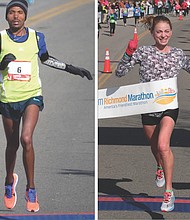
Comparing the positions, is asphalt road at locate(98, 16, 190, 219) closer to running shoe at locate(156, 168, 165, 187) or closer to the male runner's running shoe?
running shoe at locate(156, 168, 165, 187)

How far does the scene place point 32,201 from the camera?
4613mm

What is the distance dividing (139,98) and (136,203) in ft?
4.82

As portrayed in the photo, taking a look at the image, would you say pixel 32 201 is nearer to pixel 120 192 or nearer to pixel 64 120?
pixel 64 120

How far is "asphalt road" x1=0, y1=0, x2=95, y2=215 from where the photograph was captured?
15.0ft

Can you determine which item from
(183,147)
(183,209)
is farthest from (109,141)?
(183,209)

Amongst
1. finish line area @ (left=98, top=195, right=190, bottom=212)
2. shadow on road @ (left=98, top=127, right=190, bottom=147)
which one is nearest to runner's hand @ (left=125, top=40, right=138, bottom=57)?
finish line area @ (left=98, top=195, right=190, bottom=212)

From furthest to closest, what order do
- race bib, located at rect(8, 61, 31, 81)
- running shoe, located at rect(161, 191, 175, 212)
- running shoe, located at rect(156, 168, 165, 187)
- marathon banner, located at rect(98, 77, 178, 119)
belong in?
running shoe, located at rect(156, 168, 165, 187) < running shoe, located at rect(161, 191, 175, 212) < marathon banner, located at rect(98, 77, 178, 119) < race bib, located at rect(8, 61, 31, 81)

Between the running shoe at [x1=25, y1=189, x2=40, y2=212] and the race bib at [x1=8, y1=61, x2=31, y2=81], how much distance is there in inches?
27.0

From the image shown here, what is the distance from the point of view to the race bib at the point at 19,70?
452cm

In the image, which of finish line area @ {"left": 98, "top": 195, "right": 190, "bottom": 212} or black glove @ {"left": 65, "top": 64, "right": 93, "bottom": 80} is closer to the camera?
black glove @ {"left": 65, "top": 64, "right": 93, "bottom": 80}

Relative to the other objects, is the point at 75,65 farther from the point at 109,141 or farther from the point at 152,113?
the point at 109,141

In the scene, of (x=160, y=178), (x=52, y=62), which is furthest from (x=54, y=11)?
(x=160, y=178)

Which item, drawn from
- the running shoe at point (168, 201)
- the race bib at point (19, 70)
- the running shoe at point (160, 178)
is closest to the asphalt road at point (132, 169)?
the running shoe at point (160, 178)

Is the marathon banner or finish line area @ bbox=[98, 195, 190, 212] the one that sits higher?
the marathon banner
